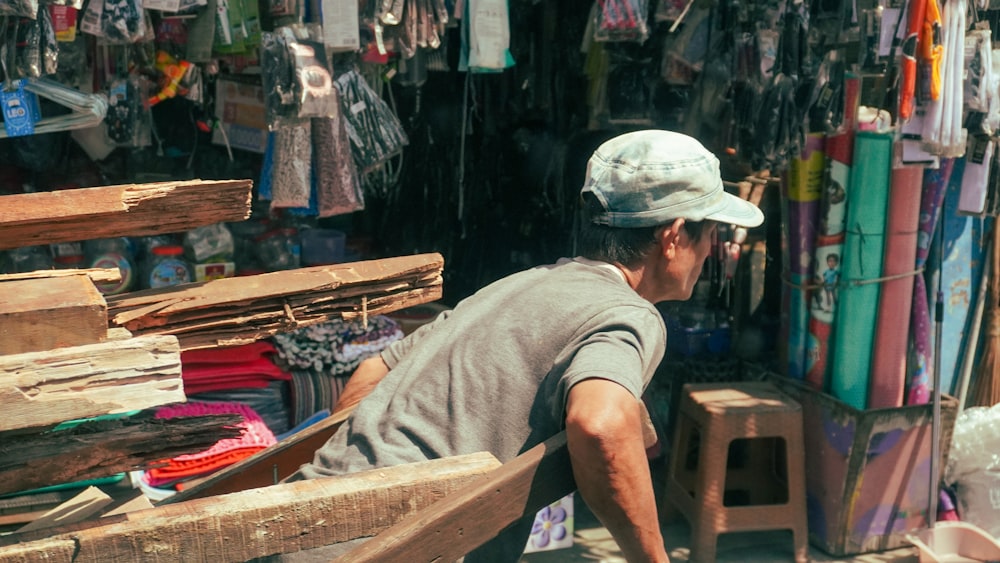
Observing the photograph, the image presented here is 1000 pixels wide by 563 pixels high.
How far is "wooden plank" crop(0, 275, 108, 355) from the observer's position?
56.1 inches

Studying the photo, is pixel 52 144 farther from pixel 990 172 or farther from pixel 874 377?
pixel 990 172

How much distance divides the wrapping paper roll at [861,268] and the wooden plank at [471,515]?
9.69ft

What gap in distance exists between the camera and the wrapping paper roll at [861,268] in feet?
14.1

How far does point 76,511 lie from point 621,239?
1197 mm

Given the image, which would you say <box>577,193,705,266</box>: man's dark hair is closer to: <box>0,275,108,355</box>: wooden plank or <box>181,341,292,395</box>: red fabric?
<box>0,275,108,355</box>: wooden plank

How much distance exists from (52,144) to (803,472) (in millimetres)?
3371

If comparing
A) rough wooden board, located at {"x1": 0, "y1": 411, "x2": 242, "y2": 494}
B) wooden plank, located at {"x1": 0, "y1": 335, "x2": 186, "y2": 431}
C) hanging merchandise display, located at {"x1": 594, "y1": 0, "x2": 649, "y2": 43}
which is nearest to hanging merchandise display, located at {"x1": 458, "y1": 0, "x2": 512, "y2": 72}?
hanging merchandise display, located at {"x1": 594, "y1": 0, "x2": 649, "y2": 43}

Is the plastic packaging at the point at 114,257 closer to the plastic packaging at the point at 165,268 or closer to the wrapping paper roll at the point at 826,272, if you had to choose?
the plastic packaging at the point at 165,268

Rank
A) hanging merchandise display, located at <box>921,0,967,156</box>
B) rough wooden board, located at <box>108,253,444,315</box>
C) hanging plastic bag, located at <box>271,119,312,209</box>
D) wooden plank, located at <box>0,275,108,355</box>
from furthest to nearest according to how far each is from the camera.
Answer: hanging plastic bag, located at <box>271,119,312,209</box>, hanging merchandise display, located at <box>921,0,967,156</box>, rough wooden board, located at <box>108,253,444,315</box>, wooden plank, located at <box>0,275,108,355</box>

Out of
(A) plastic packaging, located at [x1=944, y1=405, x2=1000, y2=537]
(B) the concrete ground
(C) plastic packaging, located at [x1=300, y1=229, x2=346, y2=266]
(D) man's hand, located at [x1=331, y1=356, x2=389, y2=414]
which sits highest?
(D) man's hand, located at [x1=331, y1=356, x2=389, y2=414]

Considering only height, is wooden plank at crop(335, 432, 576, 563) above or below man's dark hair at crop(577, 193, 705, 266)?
below

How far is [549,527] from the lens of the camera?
14.7ft

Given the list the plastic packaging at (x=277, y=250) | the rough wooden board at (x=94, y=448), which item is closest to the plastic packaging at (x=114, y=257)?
the plastic packaging at (x=277, y=250)

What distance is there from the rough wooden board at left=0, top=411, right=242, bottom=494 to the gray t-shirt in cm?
50
